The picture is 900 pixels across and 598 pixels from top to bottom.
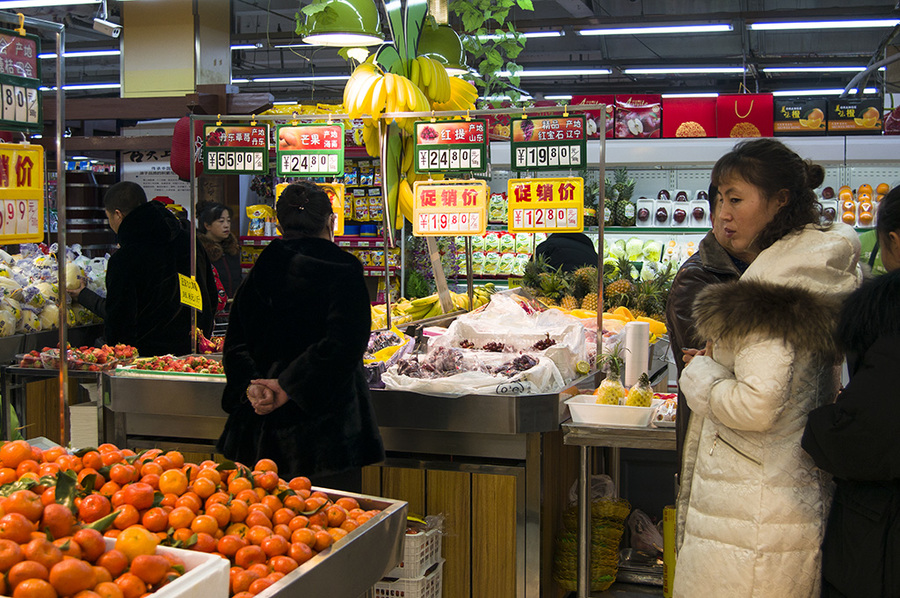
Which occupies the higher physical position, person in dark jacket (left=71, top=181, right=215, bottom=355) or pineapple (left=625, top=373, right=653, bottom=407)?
person in dark jacket (left=71, top=181, right=215, bottom=355)

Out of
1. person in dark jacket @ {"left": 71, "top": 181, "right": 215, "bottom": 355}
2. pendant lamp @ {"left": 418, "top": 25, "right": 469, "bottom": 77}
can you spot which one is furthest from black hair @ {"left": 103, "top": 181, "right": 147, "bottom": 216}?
pendant lamp @ {"left": 418, "top": 25, "right": 469, "bottom": 77}

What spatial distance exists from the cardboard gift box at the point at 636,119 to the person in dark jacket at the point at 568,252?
3.41ft

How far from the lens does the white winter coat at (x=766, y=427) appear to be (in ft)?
7.73

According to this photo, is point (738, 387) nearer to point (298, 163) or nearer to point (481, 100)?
point (298, 163)

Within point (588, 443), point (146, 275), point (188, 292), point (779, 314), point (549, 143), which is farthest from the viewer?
point (146, 275)

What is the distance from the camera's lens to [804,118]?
7277 millimetres

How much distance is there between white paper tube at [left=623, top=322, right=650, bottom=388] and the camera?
4.32 metres

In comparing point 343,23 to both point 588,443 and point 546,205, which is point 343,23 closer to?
point 546,205

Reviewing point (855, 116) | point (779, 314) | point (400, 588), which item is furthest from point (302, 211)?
point (855, 116)

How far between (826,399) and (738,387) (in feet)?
1.08

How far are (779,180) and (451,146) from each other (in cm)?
230

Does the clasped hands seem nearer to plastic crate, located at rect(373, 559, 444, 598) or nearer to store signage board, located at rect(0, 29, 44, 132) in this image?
plastic crate, located at rect(373, 559, 444, 598)

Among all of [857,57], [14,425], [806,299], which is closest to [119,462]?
[14,425]

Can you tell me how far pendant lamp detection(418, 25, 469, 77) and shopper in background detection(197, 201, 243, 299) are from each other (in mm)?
1878
